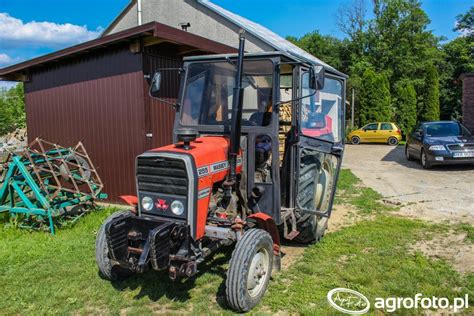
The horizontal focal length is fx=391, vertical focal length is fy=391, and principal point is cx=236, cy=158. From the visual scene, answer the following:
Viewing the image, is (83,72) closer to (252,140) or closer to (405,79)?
(252,140)

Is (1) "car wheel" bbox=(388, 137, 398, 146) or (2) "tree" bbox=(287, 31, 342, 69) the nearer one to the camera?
(1) "car wheel" bbox=(388, 137, 398, 146)

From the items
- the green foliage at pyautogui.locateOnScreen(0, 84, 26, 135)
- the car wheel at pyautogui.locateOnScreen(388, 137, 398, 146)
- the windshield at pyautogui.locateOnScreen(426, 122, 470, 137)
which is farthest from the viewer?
the green foliage at pyautogui.locateOnScreen(0, 84, 26, 135)

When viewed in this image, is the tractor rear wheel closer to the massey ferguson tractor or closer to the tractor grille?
the massey ferguson tractor

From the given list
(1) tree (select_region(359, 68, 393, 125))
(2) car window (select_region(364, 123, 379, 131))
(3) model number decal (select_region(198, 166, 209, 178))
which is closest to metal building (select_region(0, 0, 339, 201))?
(3) model number decal (select_region(198, 166, 209, 178))

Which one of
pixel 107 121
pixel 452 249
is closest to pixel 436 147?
pixel 452 249

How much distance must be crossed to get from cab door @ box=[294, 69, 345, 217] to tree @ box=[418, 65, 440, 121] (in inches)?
942

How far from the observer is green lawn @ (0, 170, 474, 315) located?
3.54 metres

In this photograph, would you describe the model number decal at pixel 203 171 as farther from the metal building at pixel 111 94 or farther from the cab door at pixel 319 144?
the metal building at pixel 111 94

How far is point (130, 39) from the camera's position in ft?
23.0

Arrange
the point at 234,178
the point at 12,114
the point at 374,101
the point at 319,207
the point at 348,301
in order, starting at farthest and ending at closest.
→ 1. the point at 12,114
2. the point at 374,101
3. the point at 319,207
4. the point at 234,178
5. the point at 348,301

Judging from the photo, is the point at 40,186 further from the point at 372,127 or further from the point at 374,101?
the point at 374,101

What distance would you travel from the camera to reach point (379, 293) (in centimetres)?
370

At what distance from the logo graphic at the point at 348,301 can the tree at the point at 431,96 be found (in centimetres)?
2561

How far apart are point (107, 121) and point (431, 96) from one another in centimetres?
2435
